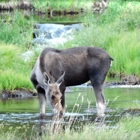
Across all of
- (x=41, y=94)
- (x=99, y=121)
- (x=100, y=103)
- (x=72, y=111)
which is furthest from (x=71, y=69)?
(x=99, y=121)

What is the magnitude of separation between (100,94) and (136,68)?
22.1 ft

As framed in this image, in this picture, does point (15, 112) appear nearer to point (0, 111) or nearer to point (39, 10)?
point (0, 111)

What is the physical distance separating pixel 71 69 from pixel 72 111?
1208 millimetres

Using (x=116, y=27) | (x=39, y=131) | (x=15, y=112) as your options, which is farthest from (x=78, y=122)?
(x=116, y=27)

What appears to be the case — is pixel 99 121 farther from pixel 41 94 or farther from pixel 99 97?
pixel 41 94

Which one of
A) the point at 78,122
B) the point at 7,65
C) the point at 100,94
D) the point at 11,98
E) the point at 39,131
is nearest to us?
the point at 39,131

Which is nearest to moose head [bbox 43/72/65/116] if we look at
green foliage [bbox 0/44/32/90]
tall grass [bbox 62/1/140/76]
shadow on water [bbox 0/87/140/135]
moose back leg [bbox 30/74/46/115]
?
shadow on water [bbox 0/87/140/135]

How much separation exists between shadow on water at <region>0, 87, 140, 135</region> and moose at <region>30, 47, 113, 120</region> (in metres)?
0.42

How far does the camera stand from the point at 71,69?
1495cm

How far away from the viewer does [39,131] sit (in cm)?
1230

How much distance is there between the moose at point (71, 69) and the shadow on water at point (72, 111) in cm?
42

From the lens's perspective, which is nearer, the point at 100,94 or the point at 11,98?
the point at 100,94

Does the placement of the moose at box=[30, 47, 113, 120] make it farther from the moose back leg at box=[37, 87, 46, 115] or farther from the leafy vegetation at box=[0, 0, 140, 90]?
the leafy vegetation at box=[0, 0, 140, 90]

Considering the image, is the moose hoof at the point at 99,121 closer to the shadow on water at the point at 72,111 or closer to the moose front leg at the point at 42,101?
the shadow on water at the point at 72,111
